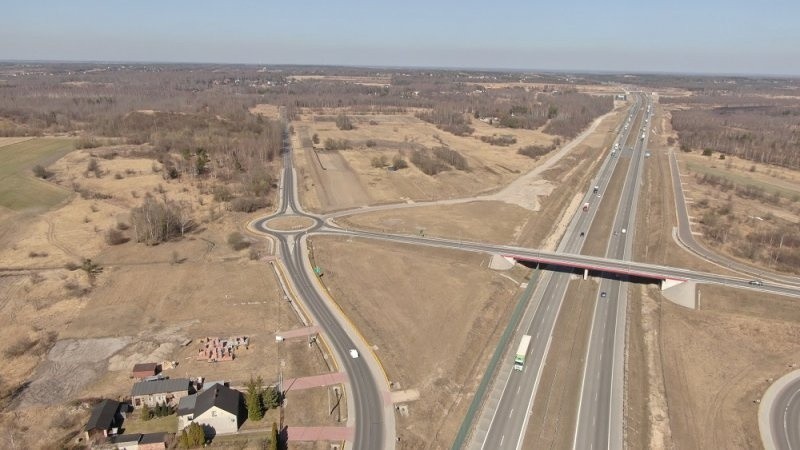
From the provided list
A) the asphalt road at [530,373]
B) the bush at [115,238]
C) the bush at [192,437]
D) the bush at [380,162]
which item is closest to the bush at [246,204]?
the bush at [115,238]

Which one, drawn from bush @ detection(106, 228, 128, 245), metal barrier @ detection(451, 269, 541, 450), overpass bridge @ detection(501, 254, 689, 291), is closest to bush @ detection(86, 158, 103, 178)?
bush @ detection(106, 228, 128, 245)

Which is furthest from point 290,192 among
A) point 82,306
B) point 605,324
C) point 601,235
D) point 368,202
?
point 605,324

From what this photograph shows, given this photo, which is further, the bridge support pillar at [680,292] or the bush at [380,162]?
the bush at [380,162]

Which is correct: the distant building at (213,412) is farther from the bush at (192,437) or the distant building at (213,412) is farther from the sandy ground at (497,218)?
the sandy ground at (497,218)

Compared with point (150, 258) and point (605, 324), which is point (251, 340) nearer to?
point (150, 258)

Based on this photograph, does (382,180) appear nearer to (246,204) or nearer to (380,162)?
(380,162)

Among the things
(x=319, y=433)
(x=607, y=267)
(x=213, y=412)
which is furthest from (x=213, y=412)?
(x=607, y=267)
